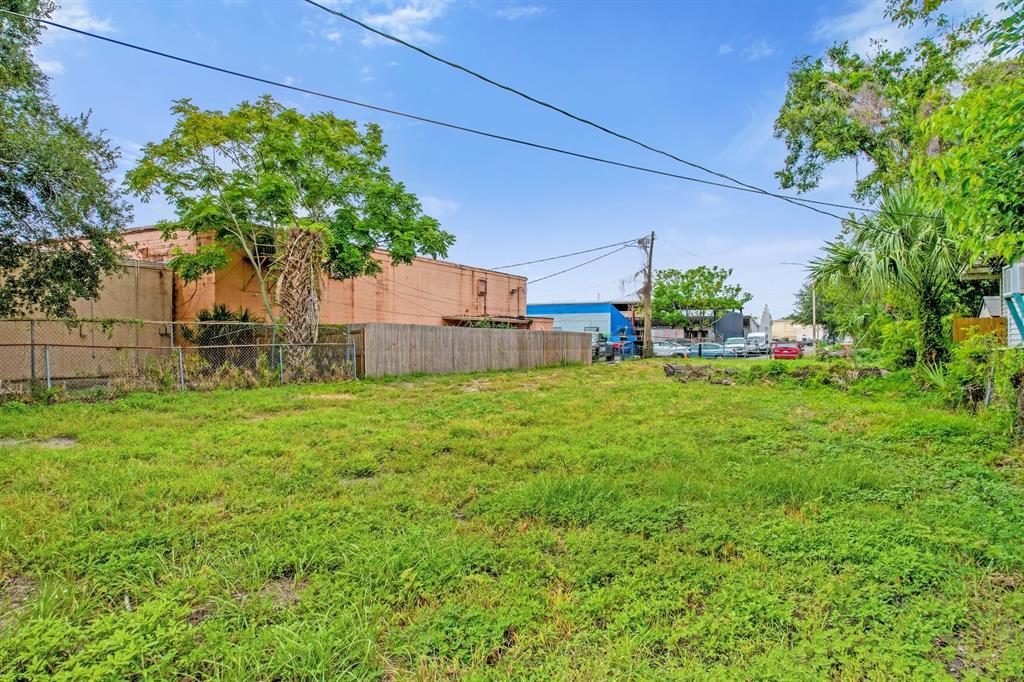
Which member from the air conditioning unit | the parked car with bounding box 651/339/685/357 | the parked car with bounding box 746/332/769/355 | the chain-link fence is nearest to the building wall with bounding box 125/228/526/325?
the air conditioning unit

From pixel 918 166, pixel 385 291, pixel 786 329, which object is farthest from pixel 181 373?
pixel 786 329

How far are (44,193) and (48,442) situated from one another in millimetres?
5526

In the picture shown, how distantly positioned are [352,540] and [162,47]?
590 cm

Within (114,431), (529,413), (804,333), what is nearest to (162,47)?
(114,431)

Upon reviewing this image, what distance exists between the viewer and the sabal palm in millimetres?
8867

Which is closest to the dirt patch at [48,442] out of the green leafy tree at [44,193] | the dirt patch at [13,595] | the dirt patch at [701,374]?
the dirt patch at [13,595]

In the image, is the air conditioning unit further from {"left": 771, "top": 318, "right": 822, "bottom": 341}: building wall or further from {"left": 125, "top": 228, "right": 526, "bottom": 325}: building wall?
{"left": 771, "top": 318, "right": 822, "bottom": 341}: building wall

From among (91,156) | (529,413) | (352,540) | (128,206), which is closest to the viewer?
(352,540)

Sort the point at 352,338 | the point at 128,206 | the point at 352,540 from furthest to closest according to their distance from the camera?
1. the point at 352,338
2. the point at 128,206
3. the point at 352,540

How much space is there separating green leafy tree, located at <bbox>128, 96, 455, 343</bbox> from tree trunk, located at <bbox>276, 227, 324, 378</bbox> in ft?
0.09

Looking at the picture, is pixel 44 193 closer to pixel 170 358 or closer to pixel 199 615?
pixel 170 358

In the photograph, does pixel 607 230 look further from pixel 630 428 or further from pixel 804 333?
pixel 804 333

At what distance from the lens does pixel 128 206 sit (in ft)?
32.4

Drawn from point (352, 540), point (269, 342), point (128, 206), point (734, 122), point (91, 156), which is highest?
point (734, 122)
